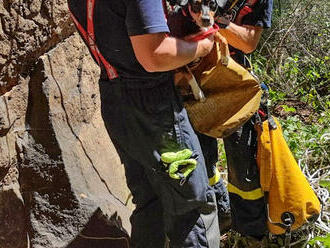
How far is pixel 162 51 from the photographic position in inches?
68.4

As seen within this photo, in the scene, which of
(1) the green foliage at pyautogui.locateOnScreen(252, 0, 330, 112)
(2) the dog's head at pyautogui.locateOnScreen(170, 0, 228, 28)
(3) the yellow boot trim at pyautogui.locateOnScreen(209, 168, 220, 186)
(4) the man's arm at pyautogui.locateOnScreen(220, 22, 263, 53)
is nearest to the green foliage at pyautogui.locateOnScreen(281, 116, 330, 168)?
(1) the green foliage at pyautogui.locateOnScreen(252, 0, 330, 112)

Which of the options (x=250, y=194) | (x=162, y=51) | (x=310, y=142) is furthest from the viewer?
(x=310, y=142)

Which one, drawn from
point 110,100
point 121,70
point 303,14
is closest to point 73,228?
point 110,100

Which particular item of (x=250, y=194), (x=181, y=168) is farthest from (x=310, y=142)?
(x=181, y=168)

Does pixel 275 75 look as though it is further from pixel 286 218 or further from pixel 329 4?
pixel 286 218

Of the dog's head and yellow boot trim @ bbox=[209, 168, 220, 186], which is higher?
the dog's head

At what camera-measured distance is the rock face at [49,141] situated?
2301 millimetres

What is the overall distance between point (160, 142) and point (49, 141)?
775 millimetres

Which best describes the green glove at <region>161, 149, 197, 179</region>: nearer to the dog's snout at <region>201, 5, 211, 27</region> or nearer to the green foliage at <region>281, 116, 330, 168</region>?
the dog's snout at <region>201, 5, 211, 27</region>

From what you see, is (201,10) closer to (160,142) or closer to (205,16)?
(205,16)

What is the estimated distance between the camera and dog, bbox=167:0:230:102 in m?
1.82

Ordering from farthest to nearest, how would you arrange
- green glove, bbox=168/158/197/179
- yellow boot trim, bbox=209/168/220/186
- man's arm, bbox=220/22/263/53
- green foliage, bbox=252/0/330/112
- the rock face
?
green foliage, bbox=252/0/330/112, yellow boot trim, bbox=209/168/220/186, the rock face, man's arm, bbox=220/22/263/53, green glove, bbox=168/158/197/179

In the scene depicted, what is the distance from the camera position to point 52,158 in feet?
8.16

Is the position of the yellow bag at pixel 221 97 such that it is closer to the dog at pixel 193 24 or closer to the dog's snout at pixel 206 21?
the dog at pixel 193 24
